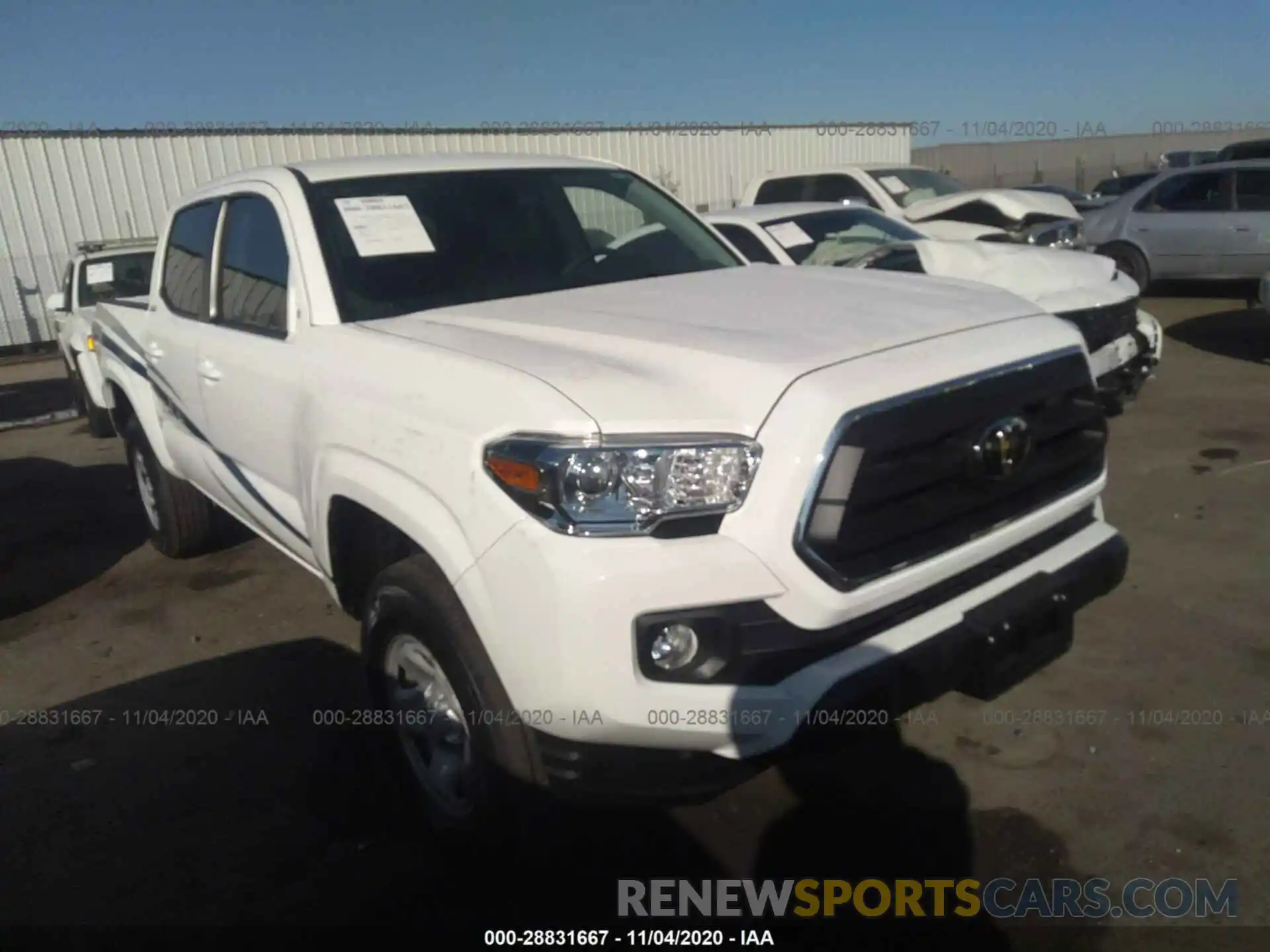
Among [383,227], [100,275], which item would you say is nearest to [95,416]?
[100,275]

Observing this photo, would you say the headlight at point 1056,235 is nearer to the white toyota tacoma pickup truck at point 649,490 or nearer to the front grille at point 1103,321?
the front grille at point 1103,321

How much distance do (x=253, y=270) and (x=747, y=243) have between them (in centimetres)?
381

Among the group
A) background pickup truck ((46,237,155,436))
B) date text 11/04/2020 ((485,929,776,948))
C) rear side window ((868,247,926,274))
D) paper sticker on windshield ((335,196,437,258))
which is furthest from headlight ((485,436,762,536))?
background pickup truck ((46,237,155,436))

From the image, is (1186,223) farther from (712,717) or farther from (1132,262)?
(712,717)

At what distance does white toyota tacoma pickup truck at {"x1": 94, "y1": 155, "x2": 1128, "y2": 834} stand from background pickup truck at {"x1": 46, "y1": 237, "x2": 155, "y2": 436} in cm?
559

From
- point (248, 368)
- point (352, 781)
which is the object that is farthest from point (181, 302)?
point (352, 781)

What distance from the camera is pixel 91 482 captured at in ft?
24.9

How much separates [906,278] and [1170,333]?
8037mm

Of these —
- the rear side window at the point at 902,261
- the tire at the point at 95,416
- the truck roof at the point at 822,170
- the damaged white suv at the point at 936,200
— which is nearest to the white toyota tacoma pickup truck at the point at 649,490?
the rear side window at the point at 902,261

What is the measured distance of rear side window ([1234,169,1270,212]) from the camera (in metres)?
10.7

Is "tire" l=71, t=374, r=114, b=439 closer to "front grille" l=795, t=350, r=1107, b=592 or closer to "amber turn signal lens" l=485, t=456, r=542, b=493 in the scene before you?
"amber turn signal lens" l=485, t=456, r=542, b=493

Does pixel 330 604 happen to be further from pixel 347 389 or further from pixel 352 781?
pixel 347 389

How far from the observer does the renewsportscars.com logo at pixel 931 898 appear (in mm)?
2447

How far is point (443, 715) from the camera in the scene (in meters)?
2.68
